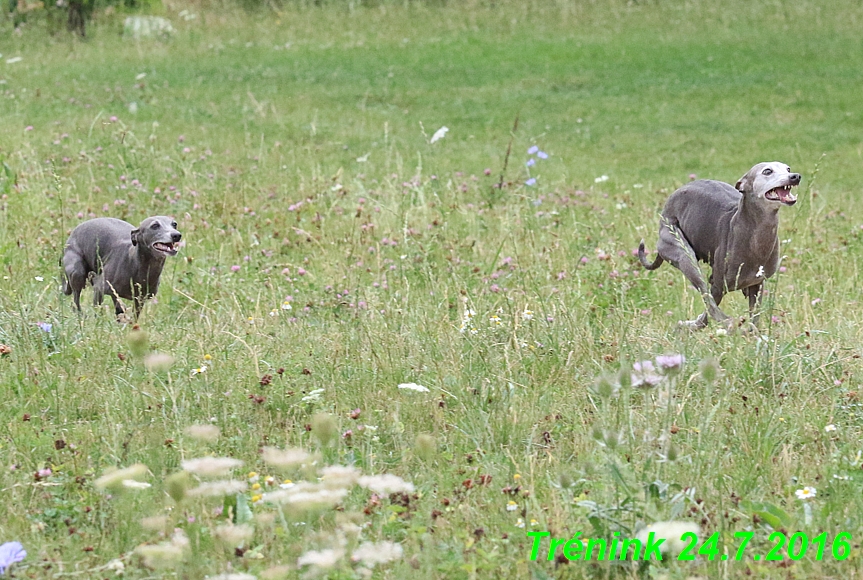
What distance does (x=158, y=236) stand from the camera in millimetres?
5746

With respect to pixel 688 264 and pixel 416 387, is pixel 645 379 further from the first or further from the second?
pixel 688 264

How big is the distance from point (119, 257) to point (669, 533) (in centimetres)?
412

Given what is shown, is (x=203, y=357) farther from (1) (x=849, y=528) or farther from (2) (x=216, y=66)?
(2) (x=216, y=66)

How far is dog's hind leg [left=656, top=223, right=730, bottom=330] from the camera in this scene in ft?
17.1

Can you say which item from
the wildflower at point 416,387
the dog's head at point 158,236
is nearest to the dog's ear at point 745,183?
the wildflower at point 416,387

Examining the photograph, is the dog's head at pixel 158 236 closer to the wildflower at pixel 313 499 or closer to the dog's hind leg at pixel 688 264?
the dog's hind leg at pixel 688 264

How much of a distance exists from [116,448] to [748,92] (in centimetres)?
1423

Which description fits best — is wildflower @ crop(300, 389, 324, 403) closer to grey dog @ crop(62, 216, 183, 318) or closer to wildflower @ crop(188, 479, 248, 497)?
wildflower @ crop(188, 479, 248, 497)

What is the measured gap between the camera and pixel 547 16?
21.8m

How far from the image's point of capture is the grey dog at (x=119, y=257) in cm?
580

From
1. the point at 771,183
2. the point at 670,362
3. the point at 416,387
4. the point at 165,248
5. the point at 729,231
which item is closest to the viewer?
the point at 670,362

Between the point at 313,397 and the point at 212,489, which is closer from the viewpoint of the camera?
the point at 212,489

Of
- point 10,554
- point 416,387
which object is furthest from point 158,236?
point 10,554

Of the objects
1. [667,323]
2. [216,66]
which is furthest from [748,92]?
[667,323]
